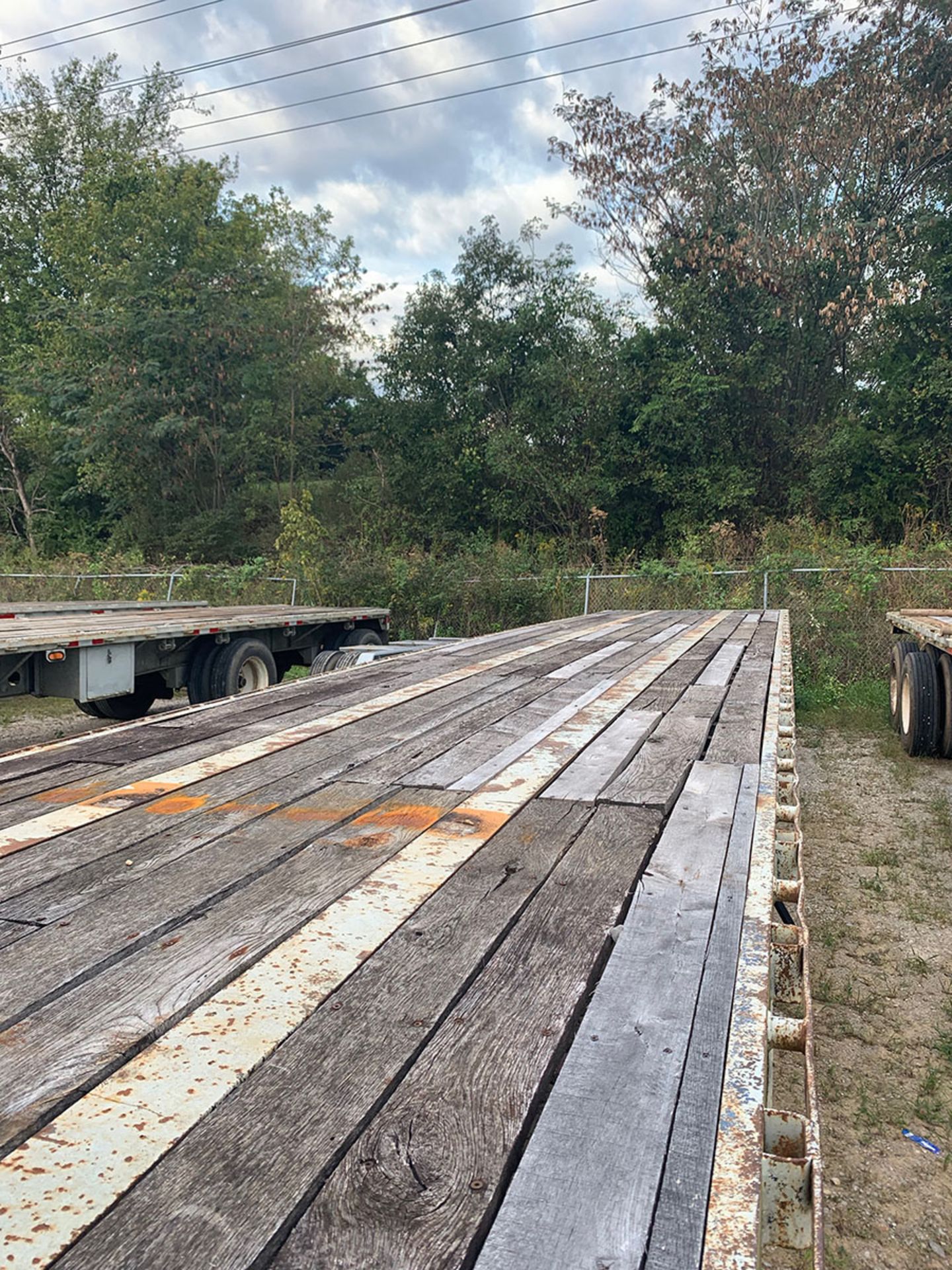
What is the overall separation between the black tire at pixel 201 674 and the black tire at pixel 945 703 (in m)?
6.06

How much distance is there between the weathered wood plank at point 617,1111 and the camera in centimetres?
99

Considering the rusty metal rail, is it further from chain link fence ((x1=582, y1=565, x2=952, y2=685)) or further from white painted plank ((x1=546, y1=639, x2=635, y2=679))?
chain link fence ((x1=582, y1=565, x2=952, y2=685))

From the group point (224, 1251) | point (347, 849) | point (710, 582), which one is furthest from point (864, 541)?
point (224, 1251)

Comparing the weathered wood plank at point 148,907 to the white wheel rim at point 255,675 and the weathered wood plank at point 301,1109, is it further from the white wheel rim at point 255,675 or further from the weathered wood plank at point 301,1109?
the white wheel rim at point 255,675

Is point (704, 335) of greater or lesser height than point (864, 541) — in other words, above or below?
above

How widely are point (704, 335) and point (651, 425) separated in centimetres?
230

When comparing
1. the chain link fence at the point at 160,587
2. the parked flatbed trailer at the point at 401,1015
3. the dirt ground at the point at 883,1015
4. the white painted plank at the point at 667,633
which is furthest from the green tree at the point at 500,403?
the parked flatbed trailer at the point at 401,1015

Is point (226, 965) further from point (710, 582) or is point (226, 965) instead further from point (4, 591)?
point (4, 591)

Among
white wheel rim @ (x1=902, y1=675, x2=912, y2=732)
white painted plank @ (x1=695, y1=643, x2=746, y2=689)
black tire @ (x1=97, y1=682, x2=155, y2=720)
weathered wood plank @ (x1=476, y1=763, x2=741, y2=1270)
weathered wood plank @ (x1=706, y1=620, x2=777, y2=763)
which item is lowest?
black tire @ (x1=97, y1=682, x2=155, y2=720)

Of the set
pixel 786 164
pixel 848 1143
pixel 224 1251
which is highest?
pixel 786 164

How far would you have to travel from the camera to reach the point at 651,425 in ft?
65.6

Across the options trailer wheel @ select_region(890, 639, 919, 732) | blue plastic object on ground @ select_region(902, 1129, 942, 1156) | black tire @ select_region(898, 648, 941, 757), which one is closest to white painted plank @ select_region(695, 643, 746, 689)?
black tire @ select_region(898, 648, 941, 757)

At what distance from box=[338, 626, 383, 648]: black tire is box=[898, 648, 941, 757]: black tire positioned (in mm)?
5807

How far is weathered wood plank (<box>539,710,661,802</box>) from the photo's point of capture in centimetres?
279
